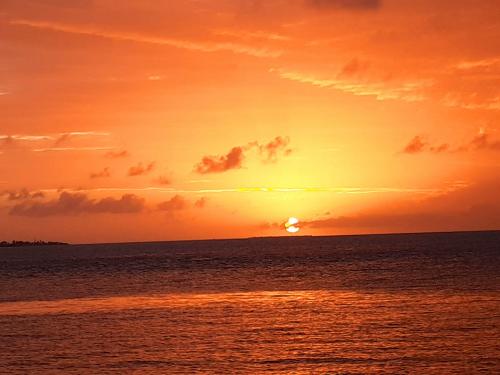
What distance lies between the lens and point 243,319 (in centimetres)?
5309

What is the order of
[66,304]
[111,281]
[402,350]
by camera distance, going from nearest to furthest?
[402,350], [66,304], [111,281]

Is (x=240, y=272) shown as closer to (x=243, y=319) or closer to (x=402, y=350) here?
(x=243, y=319)

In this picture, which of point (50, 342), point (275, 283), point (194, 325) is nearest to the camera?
point (50, 342)

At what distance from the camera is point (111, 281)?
97.0m

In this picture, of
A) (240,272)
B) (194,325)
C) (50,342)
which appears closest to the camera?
(50,342)

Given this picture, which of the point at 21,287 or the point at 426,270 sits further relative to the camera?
the point at 426,270

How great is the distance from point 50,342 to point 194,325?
→ 10617mm

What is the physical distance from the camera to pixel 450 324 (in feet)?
155

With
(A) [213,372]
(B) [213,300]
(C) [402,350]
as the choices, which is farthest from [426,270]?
(A) [213,372]

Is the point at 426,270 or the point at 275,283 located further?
the point at 426,270

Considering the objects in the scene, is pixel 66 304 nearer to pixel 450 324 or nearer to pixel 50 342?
pixel 50 342

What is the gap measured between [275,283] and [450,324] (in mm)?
42591

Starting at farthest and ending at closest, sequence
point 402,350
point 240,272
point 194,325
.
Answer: point 240,272 < point 194,325 < point 402,350

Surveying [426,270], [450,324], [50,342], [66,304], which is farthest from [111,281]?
[450,324]
